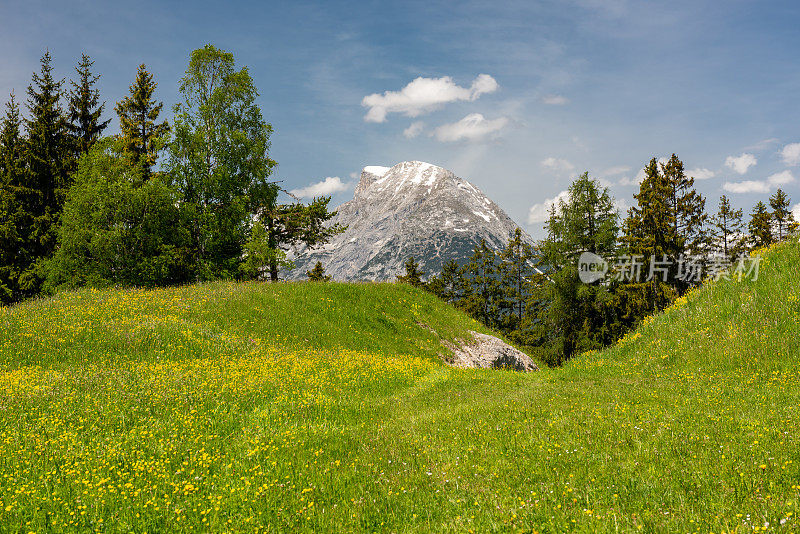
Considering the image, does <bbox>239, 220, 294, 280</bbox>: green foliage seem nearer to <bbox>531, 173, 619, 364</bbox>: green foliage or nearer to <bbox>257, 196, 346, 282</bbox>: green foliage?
<bbox>257, 196, 346, 282</bbox>: green foliage

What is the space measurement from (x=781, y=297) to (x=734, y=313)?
164cm

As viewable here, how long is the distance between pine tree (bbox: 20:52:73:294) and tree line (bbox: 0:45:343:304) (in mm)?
83

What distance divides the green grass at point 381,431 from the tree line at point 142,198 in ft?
30.0

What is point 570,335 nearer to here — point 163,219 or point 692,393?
point 692,393

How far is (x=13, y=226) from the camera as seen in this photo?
3278 cm

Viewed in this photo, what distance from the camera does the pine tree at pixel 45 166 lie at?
33969 millimetres

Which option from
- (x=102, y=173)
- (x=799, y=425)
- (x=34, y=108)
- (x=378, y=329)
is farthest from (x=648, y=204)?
(x=34, y=108)

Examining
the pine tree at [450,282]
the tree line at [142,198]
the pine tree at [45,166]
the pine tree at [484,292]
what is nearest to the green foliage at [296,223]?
the tree line at [142,198]

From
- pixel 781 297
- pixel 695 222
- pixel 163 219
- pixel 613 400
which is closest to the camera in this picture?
pixel 613 400

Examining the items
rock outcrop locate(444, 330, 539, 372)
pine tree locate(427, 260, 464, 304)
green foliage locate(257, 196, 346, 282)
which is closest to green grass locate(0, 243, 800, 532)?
rock outcrop locate(444, 330, 539, 372)

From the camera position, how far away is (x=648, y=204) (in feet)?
136

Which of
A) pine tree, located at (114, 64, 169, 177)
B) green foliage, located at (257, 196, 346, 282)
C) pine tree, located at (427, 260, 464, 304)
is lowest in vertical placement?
pine tree, located at (427, 260, 464, 304)

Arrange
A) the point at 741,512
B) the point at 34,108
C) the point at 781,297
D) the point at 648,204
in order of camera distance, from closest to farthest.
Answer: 1. the point at 741,512
2. the point at 781,297
3. the point at 34,108
4. the point at 648,204

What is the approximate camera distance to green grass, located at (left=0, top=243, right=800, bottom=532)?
5.40m
